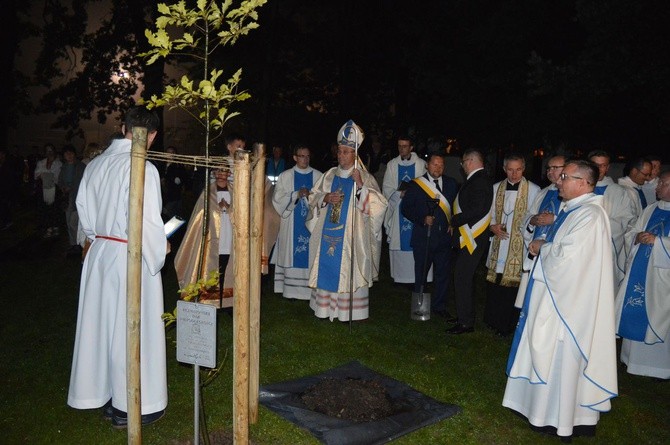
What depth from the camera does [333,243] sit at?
24.9 ft

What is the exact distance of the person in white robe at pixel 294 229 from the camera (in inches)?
336

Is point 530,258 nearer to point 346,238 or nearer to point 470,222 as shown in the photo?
point 470,222

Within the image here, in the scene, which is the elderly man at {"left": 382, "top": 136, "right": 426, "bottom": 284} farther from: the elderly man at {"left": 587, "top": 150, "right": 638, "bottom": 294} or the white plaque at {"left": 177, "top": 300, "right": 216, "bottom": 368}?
the white plaque at {"left": 177, "top": 300, "right": 216, "bottom": 368}

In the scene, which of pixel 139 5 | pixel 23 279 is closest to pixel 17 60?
pixel 139 5

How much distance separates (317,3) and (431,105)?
25.4 feet

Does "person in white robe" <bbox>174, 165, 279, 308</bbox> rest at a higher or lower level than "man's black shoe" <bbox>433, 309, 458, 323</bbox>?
higher

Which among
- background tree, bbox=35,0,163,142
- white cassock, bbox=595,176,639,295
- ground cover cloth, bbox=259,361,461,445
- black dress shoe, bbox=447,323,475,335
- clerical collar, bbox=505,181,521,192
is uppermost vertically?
background tree, bbox=35,0,163,142

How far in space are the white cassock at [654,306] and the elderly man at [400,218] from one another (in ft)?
12.0

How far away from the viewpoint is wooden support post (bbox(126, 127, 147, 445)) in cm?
339

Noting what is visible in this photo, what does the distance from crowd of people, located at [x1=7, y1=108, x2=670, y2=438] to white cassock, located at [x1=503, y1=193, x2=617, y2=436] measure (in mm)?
10

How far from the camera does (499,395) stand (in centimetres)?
555

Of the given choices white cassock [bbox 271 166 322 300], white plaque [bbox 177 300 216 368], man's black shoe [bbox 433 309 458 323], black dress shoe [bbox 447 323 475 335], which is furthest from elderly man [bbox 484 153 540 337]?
white plaque [bbox 177 300 216 368]

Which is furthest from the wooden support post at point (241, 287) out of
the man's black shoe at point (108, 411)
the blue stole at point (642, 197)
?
the blue stole at point (642, 197)

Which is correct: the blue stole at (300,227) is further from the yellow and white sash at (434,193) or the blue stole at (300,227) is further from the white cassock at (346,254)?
the yellow and white sash at (434,193)
